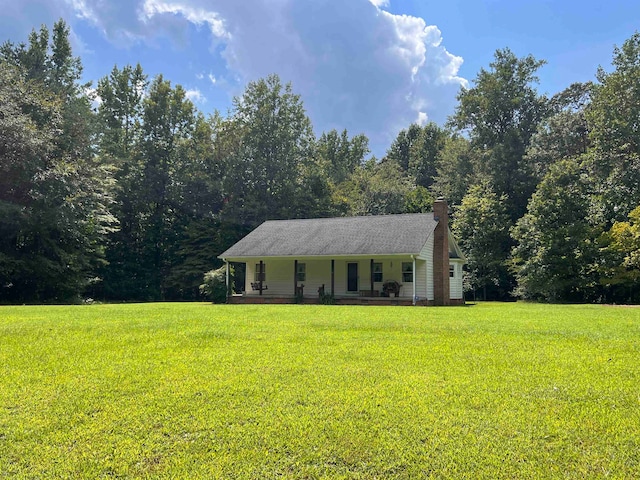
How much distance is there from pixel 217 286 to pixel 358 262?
7.67m

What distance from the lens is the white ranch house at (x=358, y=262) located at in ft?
71.2

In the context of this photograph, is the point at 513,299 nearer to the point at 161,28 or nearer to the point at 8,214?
the point at 161,28

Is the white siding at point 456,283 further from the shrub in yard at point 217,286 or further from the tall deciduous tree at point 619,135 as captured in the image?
the shrub in yard at point 217,286

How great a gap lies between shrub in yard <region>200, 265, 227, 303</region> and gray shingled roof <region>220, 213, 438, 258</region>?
5.99 ft

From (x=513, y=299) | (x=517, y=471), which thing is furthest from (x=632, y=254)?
(x=517, y=471)

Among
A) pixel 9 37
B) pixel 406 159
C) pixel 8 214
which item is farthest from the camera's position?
pixel 406 159

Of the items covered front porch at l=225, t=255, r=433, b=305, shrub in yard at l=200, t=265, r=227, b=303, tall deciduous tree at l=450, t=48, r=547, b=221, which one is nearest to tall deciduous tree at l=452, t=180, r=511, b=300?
tall deciduous tree at l=450, t=48, r=547, b=221

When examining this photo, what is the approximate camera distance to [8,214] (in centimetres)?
2261

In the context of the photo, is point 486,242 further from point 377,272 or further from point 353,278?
point 353,278

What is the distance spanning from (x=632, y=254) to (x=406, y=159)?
43.3m

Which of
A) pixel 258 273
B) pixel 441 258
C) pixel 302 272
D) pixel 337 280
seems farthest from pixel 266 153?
pixel 441 258

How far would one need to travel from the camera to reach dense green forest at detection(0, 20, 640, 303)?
82.0ft

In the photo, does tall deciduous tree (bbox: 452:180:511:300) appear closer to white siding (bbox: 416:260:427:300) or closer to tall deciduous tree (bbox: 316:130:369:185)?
white siding (bbox: 416:260:427:300)

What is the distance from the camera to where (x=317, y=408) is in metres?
4.43
